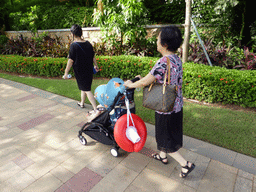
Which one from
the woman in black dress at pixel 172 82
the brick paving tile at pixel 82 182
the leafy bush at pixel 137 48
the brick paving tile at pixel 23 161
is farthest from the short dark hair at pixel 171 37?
the leafy bush at pixel 137 48

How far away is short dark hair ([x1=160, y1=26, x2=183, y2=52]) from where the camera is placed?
5.97 feet

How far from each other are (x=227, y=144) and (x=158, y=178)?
138 centimetres

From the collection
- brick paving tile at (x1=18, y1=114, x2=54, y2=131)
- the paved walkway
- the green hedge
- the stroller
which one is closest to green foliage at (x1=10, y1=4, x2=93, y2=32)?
the green hedge

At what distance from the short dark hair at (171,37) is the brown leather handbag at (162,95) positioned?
0.53 ft

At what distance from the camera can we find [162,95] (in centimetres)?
189

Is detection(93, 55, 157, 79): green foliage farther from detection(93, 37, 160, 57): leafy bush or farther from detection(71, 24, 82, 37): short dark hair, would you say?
detection(71, 24, 82, 37): short dark hair

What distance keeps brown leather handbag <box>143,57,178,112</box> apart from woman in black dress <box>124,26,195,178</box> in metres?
0.07

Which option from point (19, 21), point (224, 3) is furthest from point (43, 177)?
point (19, 21)

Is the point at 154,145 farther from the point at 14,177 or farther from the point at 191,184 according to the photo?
the point at 14,177

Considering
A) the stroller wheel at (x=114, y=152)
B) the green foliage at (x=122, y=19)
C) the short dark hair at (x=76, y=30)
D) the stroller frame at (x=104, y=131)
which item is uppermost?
the green foliage at (x=122, y=19)

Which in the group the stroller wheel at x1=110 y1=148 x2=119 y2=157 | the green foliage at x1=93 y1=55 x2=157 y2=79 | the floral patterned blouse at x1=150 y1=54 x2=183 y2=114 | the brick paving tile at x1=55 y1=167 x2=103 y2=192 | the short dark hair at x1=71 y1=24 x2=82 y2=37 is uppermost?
the short dark hair at x1=71 y1=24 x2=82 y2=37

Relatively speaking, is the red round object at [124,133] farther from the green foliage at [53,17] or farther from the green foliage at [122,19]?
the green foliage at [53,17]

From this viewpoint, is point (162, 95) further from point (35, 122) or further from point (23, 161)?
point (35, 122)

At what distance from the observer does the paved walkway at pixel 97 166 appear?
222cm
